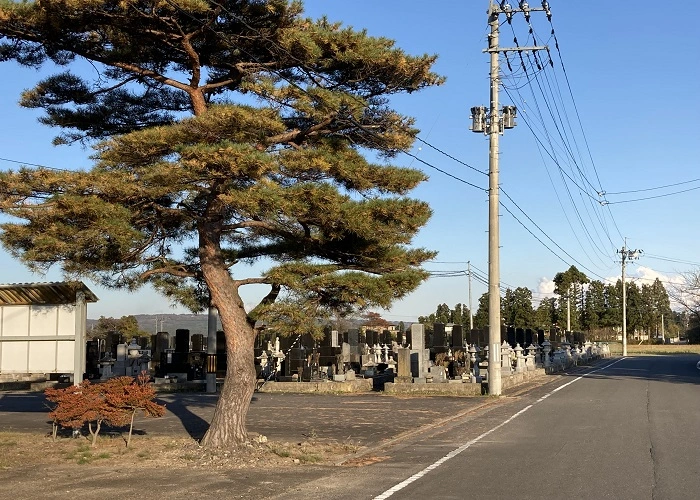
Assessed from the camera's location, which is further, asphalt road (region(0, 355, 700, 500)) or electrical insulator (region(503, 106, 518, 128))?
electrical insulator (region(503, 106, 518, 128))

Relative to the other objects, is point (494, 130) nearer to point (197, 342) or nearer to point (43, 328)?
point (43, 328)

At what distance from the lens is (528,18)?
1003 inches

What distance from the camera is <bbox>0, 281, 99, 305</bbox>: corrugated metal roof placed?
49.5 ft

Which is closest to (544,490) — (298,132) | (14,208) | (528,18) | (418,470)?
(418,470)

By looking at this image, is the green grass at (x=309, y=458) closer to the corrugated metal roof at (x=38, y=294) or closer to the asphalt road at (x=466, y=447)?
the asphalt road at (x=466, y=447)

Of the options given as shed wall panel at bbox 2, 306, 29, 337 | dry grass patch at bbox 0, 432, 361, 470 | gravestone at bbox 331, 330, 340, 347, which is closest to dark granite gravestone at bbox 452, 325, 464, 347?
gravestone at bbox 331, 330, 340, 347

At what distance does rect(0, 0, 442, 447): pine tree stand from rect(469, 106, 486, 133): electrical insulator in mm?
12797

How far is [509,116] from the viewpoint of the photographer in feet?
83.0

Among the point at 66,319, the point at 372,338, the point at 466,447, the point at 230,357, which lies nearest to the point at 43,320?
the point at 66,319

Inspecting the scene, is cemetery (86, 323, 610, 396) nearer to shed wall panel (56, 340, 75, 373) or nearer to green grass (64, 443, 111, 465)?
shed wall panel (56, 340, 75, 373)

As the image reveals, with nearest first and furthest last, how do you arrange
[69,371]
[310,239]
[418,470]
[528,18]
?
[418,470]
[310,239]
[69,371]
[528,18]

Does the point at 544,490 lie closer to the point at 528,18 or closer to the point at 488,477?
the point at 488,477

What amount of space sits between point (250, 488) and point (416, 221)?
440cm

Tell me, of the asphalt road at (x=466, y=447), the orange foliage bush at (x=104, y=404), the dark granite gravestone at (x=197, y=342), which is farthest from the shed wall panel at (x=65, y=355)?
the dark granite gravestone at (x=197, y=342)
